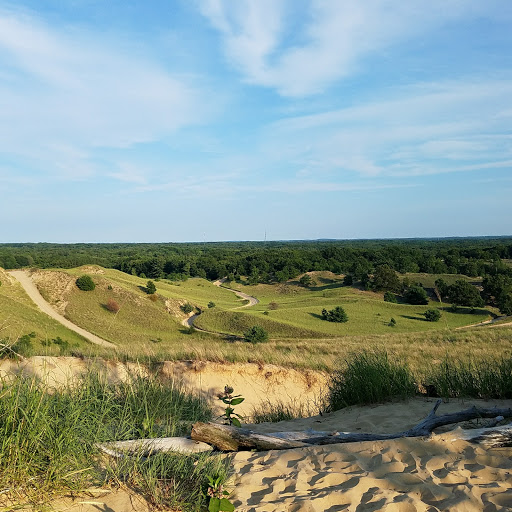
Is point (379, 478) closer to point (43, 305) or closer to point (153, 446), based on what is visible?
point (153, 446)

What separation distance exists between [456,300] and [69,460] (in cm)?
6409

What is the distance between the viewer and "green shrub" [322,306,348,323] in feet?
172

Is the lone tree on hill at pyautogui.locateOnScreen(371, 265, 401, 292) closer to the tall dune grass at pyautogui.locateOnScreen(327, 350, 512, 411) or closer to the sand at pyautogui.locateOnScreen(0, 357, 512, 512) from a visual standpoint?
the tall dune grass at pyautogui.locateOnScreen(327, 350, 512, 411)

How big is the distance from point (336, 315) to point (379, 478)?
163 ft

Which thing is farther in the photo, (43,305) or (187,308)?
(187,308)

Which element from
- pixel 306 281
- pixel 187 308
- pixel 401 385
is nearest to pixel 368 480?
pixel 401 385

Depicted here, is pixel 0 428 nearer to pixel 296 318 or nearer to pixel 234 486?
pixel 234 486

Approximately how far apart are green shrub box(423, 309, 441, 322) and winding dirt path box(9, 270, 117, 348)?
37142mm

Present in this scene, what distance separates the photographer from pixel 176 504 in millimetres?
3385

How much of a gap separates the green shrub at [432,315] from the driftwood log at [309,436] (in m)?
53.4

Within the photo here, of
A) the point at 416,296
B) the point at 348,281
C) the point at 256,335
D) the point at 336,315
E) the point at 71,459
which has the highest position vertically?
the point at 71,459

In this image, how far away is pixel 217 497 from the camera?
3420 millimetres

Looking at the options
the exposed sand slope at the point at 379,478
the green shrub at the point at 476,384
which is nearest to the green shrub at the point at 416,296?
the green shrub at the point at 476,384

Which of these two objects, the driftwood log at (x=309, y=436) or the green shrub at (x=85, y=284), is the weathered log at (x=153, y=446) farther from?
the green shrub at (x=85, y=284)
